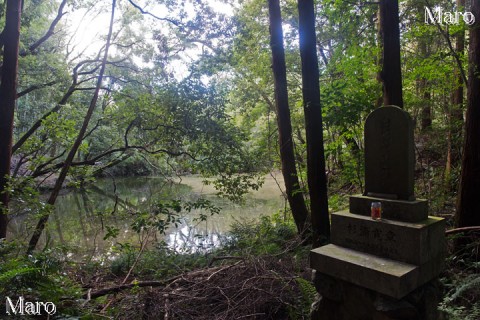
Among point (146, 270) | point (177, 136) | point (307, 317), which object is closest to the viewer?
point (307, 317)

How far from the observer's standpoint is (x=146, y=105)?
752cm

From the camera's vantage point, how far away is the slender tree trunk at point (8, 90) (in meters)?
5.34

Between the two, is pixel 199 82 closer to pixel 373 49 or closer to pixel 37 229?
pixel 373 49

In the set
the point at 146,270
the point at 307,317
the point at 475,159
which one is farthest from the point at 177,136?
the point at 475,159

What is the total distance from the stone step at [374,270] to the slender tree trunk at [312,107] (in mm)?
2011

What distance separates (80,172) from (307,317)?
6914mm

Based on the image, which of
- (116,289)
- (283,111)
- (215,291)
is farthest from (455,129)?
(116,289)

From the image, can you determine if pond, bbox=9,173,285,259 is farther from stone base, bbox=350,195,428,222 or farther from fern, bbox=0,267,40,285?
stone base, bbox=350,195,428,222

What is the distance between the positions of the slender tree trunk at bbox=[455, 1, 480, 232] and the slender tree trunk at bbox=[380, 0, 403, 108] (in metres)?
0.94

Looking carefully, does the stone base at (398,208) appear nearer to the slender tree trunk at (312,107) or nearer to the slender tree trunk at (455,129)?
the slender tree trunk at (312,107)

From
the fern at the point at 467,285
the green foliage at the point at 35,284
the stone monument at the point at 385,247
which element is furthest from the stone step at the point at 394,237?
the green foliage at the point at 35,284

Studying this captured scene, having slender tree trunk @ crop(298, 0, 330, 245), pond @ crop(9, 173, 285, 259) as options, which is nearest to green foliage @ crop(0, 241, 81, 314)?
pond @ crop(9, 173, 285, 259)

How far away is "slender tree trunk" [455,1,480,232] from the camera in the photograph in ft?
13.9

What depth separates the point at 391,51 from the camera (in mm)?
4539
